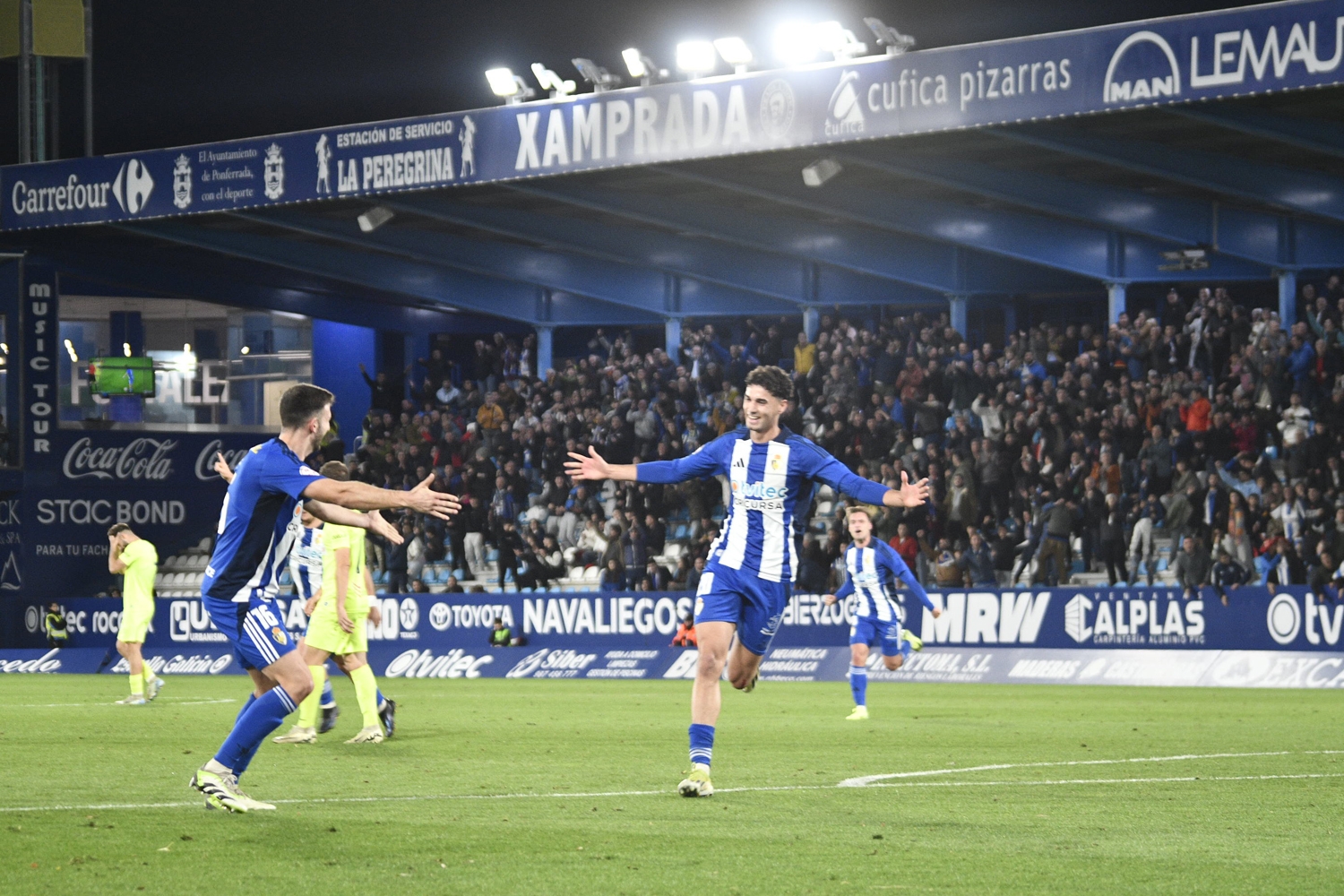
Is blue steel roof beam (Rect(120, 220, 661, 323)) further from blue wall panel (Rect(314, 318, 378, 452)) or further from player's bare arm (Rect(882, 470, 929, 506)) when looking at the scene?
player's bare arm (Rect(882, 470, 929, 506))

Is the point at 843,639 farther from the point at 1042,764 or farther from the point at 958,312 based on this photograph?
the point at 1042,764

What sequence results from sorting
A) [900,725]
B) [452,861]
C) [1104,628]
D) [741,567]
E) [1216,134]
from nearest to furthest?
[452,861] → [741,567] → [900,725] → [1104,628] → [1216,134]

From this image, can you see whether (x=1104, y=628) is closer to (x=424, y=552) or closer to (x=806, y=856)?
(x=424, y=552)

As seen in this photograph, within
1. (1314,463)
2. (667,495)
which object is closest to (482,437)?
(667,495)

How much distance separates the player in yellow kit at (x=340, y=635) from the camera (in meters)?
14.4

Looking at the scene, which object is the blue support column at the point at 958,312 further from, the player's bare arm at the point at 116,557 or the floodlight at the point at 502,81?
the player's bare arm at the point at 116,557

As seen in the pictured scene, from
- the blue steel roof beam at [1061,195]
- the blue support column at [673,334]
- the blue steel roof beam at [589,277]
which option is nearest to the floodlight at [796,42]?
the blue steel roof beam at [1061,195]

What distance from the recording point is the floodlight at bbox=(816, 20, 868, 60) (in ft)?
87.9

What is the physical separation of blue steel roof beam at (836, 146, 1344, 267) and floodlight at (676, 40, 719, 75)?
13.9 feet

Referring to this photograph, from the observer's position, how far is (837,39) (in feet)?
88.1

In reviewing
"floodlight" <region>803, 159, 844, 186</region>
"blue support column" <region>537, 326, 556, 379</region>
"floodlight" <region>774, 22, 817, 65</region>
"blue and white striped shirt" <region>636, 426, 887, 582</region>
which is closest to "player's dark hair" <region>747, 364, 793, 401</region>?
"blue and white striped shirt" <region>636, 426, 887, 582</region>

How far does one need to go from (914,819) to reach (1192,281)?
28.3m

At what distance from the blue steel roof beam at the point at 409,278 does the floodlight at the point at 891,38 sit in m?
16.1

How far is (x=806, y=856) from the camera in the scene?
739 cm
